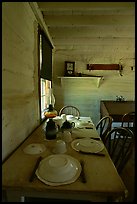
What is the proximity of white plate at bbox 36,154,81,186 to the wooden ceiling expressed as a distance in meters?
1.70

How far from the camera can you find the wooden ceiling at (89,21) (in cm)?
195

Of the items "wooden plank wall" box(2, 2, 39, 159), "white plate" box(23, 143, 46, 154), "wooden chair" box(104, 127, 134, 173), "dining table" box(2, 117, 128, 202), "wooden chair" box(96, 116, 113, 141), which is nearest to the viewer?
"dining table" box(2, 117, 128, 202)

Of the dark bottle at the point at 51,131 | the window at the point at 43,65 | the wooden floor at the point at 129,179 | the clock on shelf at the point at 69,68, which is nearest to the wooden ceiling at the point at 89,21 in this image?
the window at the point at 43,65

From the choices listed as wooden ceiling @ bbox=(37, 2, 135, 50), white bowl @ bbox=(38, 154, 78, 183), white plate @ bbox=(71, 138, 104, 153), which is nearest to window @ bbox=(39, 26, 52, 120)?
wooden ceiling @ bbox=(37, 2, 135, 50)

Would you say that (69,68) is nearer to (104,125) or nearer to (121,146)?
(104,125)

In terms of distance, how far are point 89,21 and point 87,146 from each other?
1.87m

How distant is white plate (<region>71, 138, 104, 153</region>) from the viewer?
144cm

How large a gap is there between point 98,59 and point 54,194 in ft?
12.0

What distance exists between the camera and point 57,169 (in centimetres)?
100

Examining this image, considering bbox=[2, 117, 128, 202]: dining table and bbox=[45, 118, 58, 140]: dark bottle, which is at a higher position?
bbox=[45, 118, 58, 140]: dark bottle

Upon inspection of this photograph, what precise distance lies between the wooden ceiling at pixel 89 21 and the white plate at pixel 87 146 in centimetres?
149

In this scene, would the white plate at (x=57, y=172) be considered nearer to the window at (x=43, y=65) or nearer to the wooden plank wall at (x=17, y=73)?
the wooden plank wall at (x=17, y=73)

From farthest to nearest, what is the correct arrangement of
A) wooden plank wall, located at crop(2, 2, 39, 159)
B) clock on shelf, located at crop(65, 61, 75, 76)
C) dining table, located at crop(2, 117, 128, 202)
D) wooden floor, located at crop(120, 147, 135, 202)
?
clock on shelf, located at crop(65, 61, 75, 76), wooden floor, located at crop(120, 147, 135, 202), wooden plank wall, located at crop(2, 2, 39, 159), dining table, located at crop(2, 117, 128, 202)

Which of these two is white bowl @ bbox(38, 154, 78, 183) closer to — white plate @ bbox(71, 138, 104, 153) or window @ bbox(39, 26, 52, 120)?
white plate @ bbox(71, 138, 104, 153)
